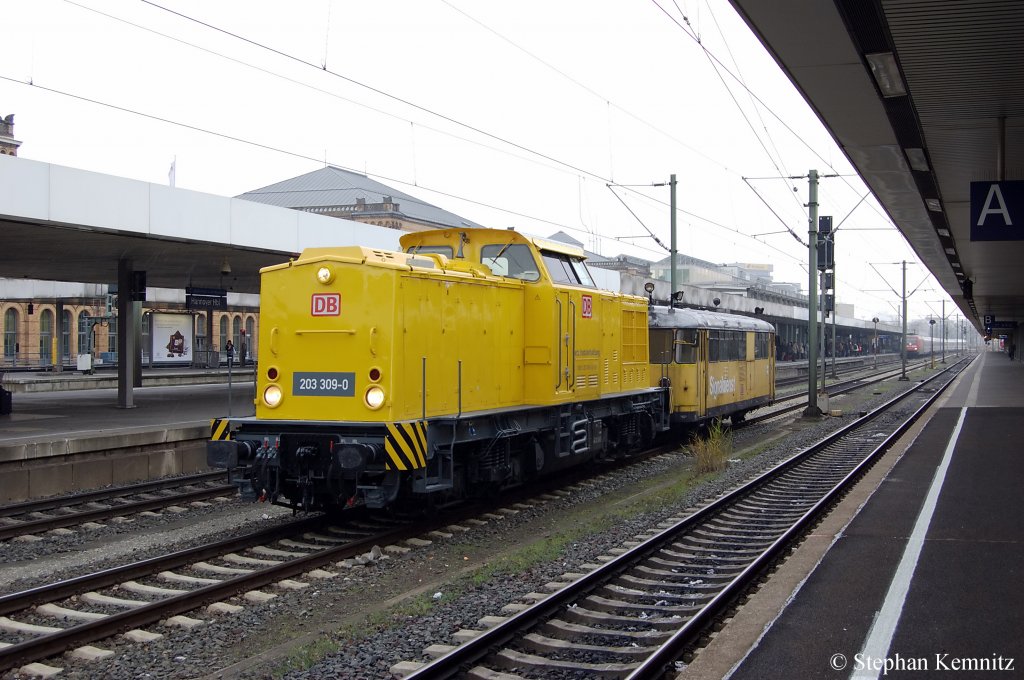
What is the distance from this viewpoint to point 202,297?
72.4ft

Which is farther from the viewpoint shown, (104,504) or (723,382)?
(723,382)

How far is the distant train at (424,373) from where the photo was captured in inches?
356

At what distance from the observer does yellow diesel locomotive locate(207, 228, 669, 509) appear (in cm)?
904

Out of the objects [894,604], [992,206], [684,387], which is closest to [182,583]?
[894,604]

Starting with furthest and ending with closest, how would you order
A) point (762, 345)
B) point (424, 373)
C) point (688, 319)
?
point (762, 345), point (688, 319), point (424, 373)

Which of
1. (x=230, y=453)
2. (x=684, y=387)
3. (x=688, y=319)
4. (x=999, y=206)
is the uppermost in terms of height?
(x=999, y=206)

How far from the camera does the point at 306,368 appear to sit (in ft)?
31.1

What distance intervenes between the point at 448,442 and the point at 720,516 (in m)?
3.70

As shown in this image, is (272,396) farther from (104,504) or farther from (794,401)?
(794,401)

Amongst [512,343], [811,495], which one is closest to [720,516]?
[811,495]

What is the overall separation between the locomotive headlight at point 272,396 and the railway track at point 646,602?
4012mm

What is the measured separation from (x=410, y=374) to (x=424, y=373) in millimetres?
201

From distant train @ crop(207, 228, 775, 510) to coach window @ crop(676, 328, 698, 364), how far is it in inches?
156

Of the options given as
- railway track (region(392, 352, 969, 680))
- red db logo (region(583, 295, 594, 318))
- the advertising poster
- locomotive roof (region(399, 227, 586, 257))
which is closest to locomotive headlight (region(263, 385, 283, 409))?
locomotive roof (region(399, 227, 586, 257))
